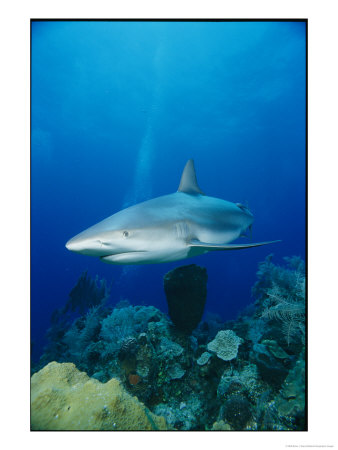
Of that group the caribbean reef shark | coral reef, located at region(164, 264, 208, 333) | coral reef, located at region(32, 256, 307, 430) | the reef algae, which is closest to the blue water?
the caribbean reef shark

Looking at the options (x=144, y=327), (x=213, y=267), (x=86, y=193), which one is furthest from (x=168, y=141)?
(x=144, y=327)

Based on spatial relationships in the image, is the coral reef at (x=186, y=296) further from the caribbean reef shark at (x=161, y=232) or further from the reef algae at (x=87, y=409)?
the reef algae at (x=87, y=409)

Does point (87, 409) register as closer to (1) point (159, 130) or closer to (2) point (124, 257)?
(2) point (124, 257)

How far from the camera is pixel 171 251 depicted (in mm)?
2748

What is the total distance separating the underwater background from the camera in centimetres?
584

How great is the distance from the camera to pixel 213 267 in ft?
160

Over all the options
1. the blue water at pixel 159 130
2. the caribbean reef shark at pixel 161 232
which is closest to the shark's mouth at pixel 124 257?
the caribbean reef shark at pixel 161 232
